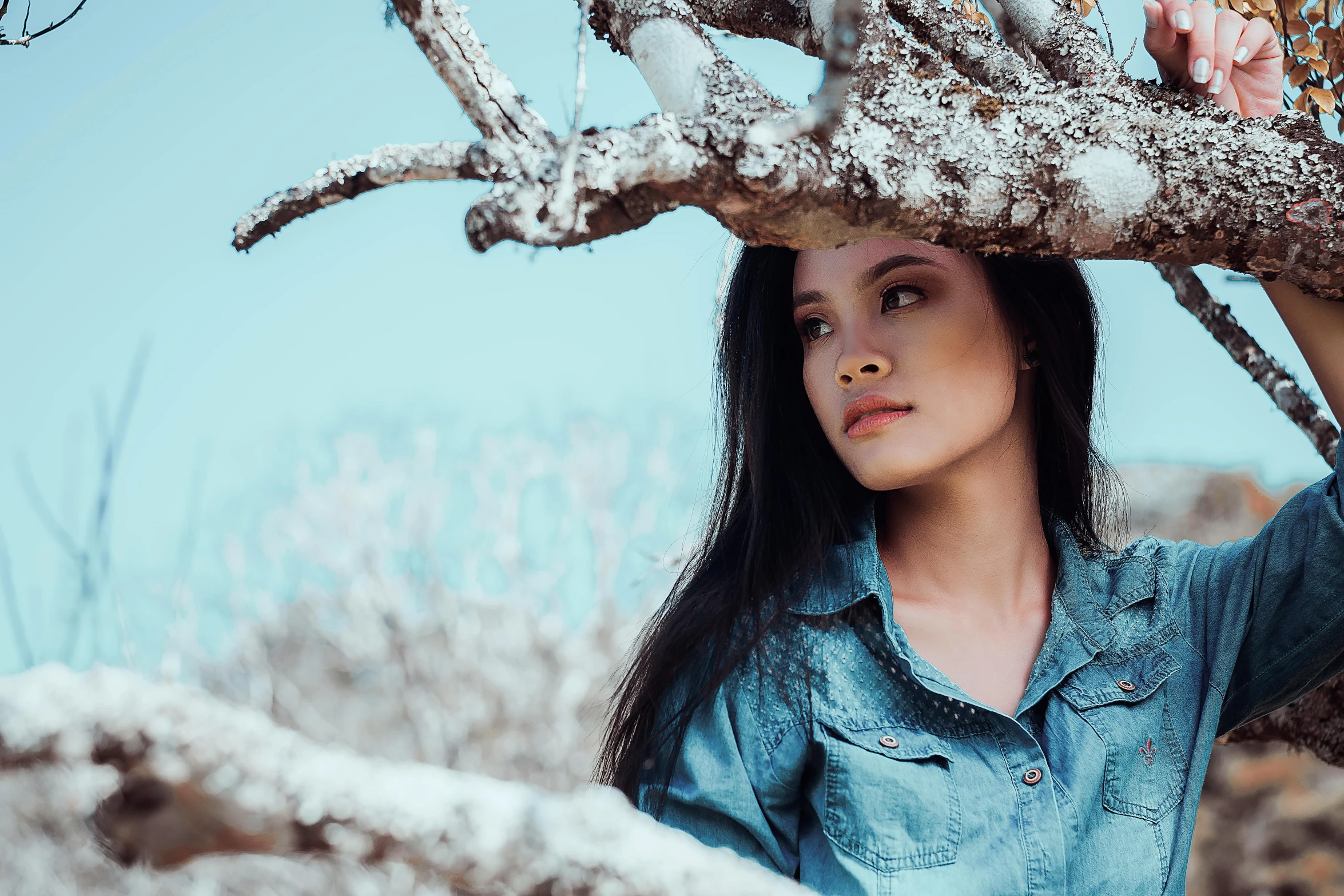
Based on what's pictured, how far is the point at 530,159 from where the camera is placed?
90 cm

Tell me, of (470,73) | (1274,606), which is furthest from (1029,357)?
(470,73)

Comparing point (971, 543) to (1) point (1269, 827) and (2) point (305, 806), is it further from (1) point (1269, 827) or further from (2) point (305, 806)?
(1) point (1269, 827)

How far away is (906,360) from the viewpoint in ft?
5.36

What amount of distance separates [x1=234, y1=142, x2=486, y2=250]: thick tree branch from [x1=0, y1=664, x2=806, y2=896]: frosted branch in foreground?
533mm

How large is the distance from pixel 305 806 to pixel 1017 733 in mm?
1238

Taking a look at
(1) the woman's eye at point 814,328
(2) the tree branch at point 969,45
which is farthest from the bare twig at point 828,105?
(1) the woman's eye at point 814,328

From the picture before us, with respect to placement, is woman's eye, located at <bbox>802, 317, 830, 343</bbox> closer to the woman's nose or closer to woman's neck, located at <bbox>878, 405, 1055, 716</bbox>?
the woman's nose

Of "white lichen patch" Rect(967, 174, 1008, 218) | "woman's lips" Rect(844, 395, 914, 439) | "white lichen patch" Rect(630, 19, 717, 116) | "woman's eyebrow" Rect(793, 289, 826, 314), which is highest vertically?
"white lichen patch" Rect(630, 19, 717, 116)

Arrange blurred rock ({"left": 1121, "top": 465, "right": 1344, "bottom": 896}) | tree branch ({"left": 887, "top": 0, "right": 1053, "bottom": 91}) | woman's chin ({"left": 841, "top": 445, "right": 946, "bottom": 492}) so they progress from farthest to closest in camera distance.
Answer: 1. blurred rock ({"left": 1121, "top": 465, "right": 1344, "bottom": 896})
2. woman's chin ({"left": 841, "top": 445, "right": 946, "bottom": 492})
3. tree branch ({"left": 887, "top": 0, "right": 1053, "bottom": 91})

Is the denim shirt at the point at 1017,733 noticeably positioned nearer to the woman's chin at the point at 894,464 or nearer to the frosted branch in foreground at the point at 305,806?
the woman's chin at the point at 894,464

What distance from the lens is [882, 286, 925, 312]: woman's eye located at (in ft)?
5.52

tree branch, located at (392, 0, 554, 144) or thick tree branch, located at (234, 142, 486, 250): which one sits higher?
tree branch, located at (392, 0, 554, 144)

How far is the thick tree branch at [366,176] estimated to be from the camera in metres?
0.94

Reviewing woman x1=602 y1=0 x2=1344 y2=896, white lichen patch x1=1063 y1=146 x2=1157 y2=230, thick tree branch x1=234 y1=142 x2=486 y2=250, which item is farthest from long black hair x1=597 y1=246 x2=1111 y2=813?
thick tree branch x1=234 y1=142 x2=486 y2=250
